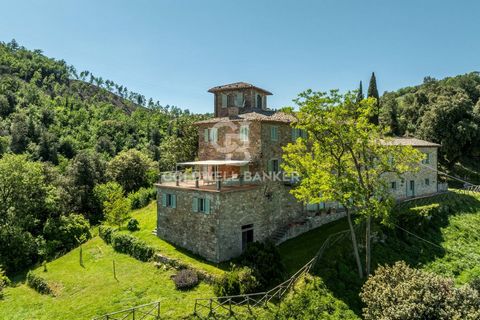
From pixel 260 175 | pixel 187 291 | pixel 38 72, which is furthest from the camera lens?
pixel 38 72

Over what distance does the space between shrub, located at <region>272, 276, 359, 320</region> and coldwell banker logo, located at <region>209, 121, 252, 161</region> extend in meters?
12.1

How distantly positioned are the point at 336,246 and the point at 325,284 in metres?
4.52

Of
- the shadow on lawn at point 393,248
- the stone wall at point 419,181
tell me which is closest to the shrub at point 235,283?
the shadow on lawn at point 393,248

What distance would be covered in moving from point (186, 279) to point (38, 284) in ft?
44.1

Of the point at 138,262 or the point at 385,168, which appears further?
the point at 138,262

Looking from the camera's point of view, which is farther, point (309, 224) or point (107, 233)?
point (107, 233)

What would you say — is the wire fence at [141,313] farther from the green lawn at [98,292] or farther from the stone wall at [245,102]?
the stone wall at [245,102]

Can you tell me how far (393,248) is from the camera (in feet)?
91.7

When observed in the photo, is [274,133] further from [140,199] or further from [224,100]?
[140,199]

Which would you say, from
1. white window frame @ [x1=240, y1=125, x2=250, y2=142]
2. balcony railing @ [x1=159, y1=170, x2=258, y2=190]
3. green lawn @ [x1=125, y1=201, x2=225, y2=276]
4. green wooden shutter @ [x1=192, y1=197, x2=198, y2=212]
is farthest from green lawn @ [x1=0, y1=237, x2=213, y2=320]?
white window frame @ [x1=240, y1=125, x2=250, y2=142]

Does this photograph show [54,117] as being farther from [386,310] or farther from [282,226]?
[386,310]

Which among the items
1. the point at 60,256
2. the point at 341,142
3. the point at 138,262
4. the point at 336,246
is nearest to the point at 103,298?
the point at 138,262

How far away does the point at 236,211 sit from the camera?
25.6 m

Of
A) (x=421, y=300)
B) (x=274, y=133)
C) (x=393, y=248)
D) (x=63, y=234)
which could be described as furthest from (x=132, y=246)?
(x=421, y=300)
